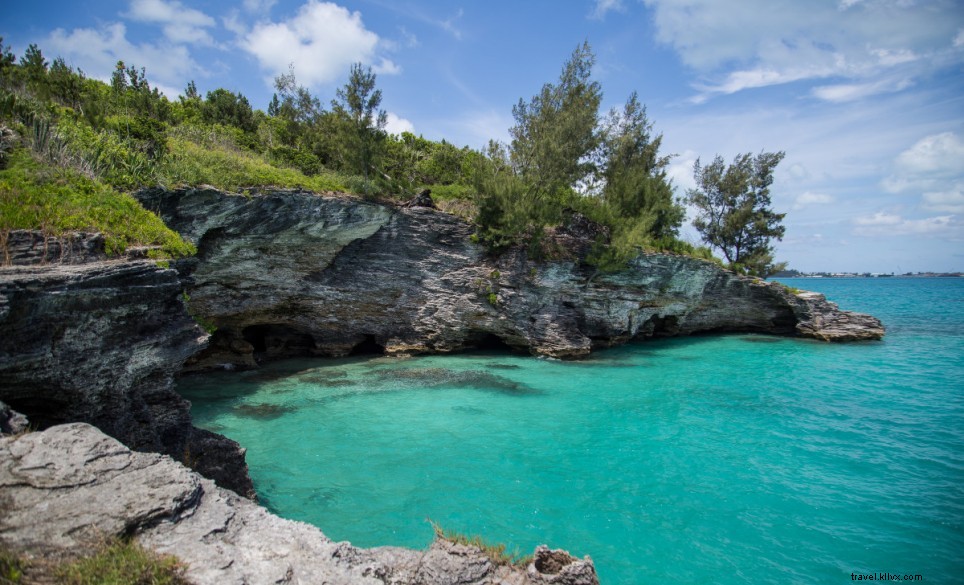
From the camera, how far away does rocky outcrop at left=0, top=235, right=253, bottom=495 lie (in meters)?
6.29

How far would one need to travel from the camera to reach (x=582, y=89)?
81.9 feet

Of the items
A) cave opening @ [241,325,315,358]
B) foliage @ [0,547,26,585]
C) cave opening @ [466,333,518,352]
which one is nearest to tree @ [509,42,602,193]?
cave opening @ [466,333,518,352]

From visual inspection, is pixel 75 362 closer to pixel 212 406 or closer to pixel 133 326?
pixel 133 326

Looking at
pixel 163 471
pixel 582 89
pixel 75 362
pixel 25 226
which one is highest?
pixel 582 89

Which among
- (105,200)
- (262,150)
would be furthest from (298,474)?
(262,150)

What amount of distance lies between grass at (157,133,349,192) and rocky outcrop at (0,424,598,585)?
12672 mm

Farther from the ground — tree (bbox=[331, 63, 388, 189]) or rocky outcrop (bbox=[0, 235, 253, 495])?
tree (bbox=[331, 63, 388, 189])

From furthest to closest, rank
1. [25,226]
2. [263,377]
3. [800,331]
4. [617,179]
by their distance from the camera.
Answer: [800,331], [617,179], [263,377], [25,226]

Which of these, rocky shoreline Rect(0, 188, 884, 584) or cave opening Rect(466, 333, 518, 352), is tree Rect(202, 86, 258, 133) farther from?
cave opening Rect(466, 333, 518, 352)

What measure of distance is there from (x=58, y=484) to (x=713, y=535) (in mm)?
10077

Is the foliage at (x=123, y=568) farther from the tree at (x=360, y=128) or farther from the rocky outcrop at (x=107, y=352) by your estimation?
the tree at (x=360, y=128)

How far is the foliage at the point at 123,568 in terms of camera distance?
3.69 metres

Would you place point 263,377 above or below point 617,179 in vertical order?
below

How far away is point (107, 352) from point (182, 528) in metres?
4.76
